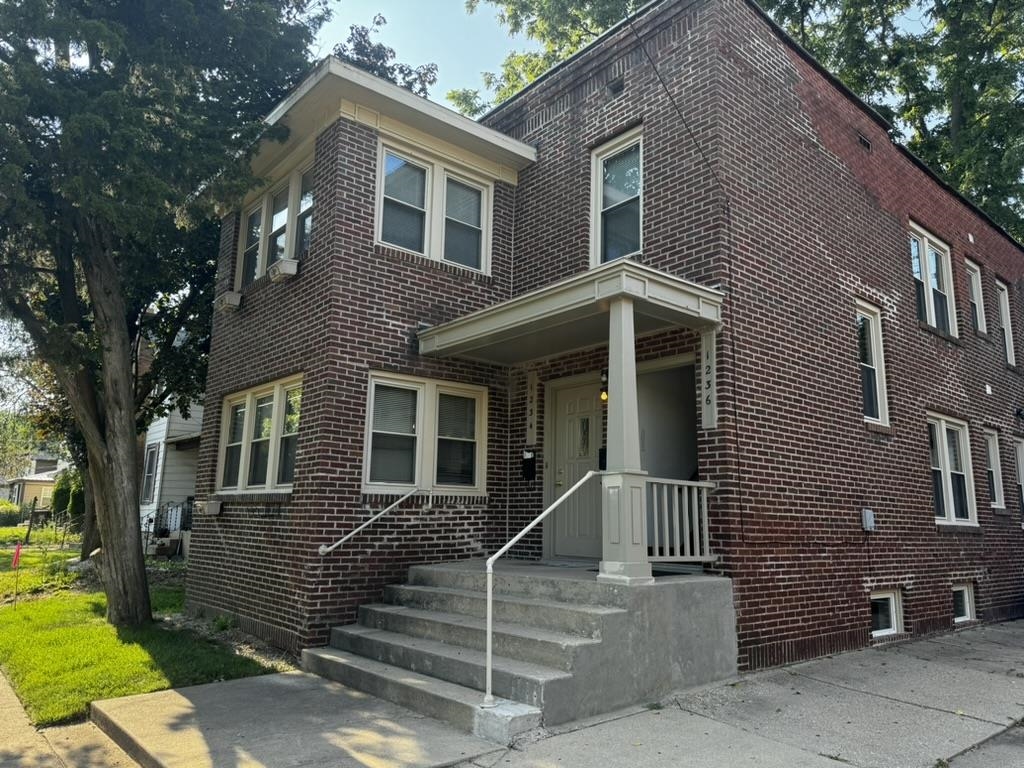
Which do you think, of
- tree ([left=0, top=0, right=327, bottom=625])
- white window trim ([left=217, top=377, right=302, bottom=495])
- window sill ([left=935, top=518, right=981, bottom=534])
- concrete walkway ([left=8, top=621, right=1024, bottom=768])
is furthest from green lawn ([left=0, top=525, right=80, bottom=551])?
window sill ([left=935, top=518, right=981, bottom=534])

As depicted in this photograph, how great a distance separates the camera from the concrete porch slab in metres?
4.44

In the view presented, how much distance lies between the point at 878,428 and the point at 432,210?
20.1 feet

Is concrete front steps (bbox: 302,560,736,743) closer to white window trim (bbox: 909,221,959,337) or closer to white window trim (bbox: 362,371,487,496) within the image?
white window trim (bbox: 362,371,487,496)

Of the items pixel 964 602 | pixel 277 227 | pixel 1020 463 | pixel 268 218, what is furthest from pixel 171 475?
pixel 1020 463

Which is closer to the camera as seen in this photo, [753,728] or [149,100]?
[753,728]

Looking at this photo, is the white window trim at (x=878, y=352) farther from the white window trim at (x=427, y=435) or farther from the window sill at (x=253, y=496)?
the window sill at (x=253, y=496)

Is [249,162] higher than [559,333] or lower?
higher

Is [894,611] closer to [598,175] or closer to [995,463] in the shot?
[995,463]

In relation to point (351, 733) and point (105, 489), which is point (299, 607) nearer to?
point (351, 733)

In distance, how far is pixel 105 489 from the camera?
883 cm

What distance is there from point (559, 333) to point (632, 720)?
3878mm

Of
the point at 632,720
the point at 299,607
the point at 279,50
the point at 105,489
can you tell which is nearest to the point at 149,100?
the point at 279,50

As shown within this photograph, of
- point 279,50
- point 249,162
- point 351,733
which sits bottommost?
point 351,733

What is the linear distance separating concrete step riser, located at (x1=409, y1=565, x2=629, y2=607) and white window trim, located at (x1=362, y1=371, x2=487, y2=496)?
94 centimetres
